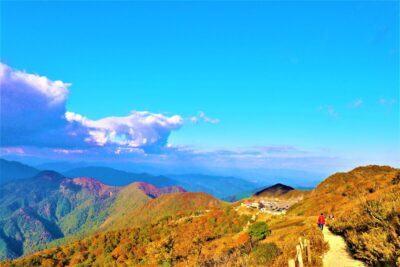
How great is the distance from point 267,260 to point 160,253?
31684mm

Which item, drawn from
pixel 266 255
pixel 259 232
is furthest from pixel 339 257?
pixel 259 232

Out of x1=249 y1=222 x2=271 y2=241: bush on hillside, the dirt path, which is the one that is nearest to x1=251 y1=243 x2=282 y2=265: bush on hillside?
the dirt path

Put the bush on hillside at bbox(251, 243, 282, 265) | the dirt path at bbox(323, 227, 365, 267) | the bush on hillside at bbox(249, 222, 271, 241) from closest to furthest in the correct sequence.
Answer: the dirt path at bbox(323, 227, 365, 267)
the bush on hillside at bbox(251, 243, 282, 265)
the bush on hillside at bbox(249, 222, 271, 241)

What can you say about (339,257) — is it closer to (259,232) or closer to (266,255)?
(266,255)

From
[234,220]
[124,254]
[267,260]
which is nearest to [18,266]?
A: [124,254]

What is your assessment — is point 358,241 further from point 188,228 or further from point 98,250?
point 98,250

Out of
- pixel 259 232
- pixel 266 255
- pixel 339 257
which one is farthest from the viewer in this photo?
pixel 259 232

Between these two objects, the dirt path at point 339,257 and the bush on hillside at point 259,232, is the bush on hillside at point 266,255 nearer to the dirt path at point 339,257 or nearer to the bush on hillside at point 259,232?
the dirt path at point 339,257

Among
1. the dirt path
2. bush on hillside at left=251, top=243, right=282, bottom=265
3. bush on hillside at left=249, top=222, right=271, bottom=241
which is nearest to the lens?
the dirt path

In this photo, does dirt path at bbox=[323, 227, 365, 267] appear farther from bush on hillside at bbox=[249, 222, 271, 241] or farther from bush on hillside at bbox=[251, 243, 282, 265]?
bush on hillside at bbox=[249, 222, 271, 241]

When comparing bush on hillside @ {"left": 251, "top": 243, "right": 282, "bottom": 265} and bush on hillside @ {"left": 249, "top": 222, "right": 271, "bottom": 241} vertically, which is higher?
bush on hillside @ {"left": 251, "top": 243, "right": 282, "bottom": 265}

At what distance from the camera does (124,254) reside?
4232 inches

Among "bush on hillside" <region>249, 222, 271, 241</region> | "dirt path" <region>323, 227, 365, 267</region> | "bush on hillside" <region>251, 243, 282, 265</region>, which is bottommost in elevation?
"bush on hillside" <region>249, 222, 271, 241</region>

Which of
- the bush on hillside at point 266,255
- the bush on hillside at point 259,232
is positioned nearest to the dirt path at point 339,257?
the bush on hillside at point 266,255
